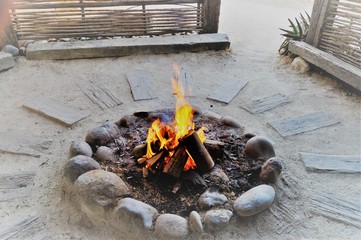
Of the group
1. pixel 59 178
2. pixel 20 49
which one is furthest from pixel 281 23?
pixel 59 178

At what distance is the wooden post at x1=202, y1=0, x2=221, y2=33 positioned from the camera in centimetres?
435

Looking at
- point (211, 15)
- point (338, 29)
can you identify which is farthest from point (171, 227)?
point (211, 15)

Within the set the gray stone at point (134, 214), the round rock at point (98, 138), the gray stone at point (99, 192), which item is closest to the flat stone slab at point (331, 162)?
the gray stone at point (134, 214)

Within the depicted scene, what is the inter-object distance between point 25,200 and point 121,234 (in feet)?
2.28

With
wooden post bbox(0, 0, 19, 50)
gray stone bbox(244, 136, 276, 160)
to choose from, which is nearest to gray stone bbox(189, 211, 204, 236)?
gray stone bbox(244, 136, 276, 160)

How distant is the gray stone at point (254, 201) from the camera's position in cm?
185

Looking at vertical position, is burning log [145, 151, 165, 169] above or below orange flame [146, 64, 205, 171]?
below

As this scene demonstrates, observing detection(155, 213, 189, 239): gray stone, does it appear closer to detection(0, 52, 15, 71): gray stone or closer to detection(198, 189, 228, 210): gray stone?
detection(198, 189, 228, 210): gray stone

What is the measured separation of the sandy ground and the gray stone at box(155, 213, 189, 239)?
20 cm

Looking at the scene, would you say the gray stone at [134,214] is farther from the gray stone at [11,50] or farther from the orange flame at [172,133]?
the gray stone at [11,50]

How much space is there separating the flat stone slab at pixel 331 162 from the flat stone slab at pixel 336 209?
0.97 ft

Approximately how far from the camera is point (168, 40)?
13.8 feet

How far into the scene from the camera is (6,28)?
3.94m

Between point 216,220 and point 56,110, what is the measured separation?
1892mm
